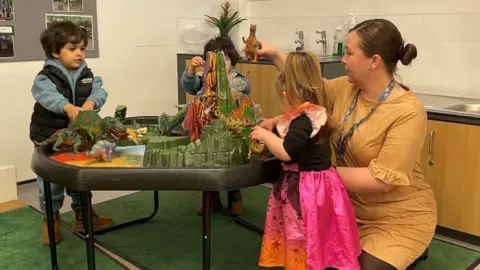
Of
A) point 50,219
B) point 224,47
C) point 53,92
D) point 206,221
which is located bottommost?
point 50,219

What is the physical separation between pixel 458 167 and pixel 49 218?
1.98m

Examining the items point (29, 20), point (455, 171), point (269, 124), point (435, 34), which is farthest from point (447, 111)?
point (29, 20)

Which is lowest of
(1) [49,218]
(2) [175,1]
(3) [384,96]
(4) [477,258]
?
(4) [477,258]

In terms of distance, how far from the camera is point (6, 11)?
128 inches

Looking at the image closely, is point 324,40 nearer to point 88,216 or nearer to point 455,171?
point 455,171

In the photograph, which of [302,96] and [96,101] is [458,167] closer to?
[302,96]

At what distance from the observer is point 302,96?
1.78 meters

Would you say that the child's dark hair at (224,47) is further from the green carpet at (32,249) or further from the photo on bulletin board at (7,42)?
the photo on bulletin board at (7,42)

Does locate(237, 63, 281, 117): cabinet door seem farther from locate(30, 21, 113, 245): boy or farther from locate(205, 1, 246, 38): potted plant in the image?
locate(30, 21, 113, 245): boy

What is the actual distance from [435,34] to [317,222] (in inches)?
80.3

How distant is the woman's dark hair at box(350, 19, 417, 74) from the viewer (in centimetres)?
184

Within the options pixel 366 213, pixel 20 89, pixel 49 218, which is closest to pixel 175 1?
pixel 20 89

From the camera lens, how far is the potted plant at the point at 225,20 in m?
4.34

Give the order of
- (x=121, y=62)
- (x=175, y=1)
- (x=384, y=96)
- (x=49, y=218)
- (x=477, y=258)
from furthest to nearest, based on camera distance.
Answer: (x=175, y=1) → (x=121, y=62) → (x=477, y=258) → (x=49, y=218) → (x=384, y=96)
